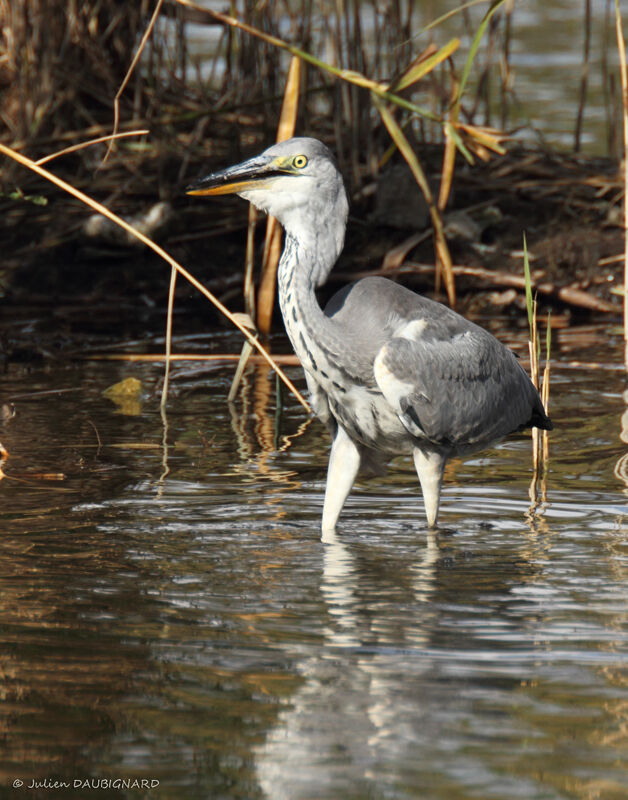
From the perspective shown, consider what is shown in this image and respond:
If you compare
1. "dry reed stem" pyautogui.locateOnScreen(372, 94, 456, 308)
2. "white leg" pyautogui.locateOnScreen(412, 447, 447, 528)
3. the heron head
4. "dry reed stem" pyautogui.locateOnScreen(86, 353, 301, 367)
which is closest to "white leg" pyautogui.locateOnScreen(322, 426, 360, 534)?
"white leg" pyautogui.locateOnScreen(412, 447, 447, 528)

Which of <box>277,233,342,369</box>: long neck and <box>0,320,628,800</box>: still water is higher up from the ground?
<box>277,233,342,369</box>: long neck

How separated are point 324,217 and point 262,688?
2.01 metres

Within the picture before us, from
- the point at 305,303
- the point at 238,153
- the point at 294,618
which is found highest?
the point at 238,153

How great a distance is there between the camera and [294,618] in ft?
13.0

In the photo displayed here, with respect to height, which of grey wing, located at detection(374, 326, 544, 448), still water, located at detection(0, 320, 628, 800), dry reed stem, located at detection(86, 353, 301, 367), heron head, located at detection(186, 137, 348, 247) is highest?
heron head, located at detection(186, 137, 348, 247)

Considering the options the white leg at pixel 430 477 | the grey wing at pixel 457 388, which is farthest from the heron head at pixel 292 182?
the white leg at pixel 430 477

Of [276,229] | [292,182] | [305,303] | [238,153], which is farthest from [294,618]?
[238,153]

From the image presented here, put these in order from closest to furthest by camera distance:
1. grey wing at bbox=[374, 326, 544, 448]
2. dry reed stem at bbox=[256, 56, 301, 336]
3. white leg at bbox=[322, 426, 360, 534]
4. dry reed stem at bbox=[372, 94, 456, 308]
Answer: grey wing at bbox=[374, 326, 544, 448]
white leg at bbox=[322, 426, 360, 534]
dry reed stem at bbox=[372, 94, 456, 308]
dry reed stem at bbox=[256, 56, 301, 336]

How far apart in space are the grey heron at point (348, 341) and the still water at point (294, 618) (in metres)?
0.32

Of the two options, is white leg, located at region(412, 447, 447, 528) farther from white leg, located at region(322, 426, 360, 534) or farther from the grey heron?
white leg, located at region(322, 426, 360, 534)

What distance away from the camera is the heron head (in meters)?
4.76

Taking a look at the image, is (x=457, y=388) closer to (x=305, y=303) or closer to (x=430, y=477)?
(x=430, y=477)

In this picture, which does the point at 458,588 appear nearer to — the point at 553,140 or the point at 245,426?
the point at 245,426

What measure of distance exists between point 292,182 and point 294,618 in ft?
5.43
